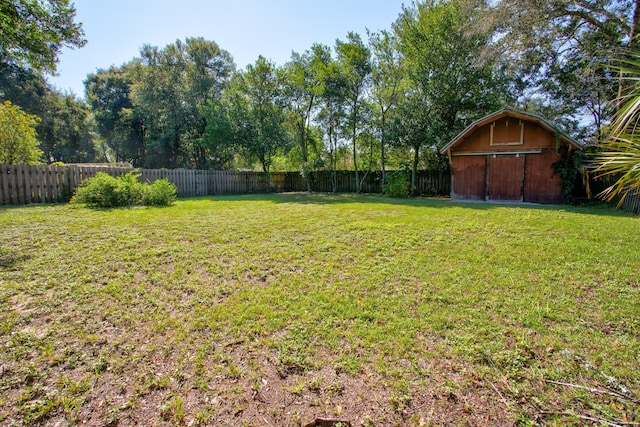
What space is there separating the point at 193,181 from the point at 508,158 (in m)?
15.2

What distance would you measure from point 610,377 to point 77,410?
3421 millimetres

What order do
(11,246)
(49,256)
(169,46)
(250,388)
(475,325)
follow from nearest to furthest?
(250,388), (475,325), (49,256), (11,246), (169,46)

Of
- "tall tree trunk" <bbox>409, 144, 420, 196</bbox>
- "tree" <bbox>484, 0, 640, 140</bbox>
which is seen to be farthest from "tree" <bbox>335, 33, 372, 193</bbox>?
"tree" <bbox>484, 0, 640, 140</bbox>

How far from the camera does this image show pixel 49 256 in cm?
381

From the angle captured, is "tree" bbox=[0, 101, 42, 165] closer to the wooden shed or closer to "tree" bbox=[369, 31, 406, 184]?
"tree" bbox=[369, 31, 406, 184]

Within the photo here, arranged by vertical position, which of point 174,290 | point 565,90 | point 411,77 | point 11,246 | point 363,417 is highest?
point 411,77

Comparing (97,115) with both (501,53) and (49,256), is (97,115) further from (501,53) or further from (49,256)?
(501,53)

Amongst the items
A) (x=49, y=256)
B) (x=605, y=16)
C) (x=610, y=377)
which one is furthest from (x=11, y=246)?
(x=605, y=16)

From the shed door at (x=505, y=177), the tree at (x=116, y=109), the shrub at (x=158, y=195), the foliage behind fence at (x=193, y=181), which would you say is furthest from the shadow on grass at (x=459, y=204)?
the tree at (x=116, y=109)

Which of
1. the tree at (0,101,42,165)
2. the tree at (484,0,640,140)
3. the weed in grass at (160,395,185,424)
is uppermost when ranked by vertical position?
the tree at (484,0,640,140)

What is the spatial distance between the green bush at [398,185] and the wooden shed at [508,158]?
7.49 ft

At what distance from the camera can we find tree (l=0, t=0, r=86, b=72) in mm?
6434

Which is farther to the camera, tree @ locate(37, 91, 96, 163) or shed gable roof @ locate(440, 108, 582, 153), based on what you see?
tree @ locate(37, 91, 96, 163)

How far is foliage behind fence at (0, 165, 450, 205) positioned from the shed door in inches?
117
